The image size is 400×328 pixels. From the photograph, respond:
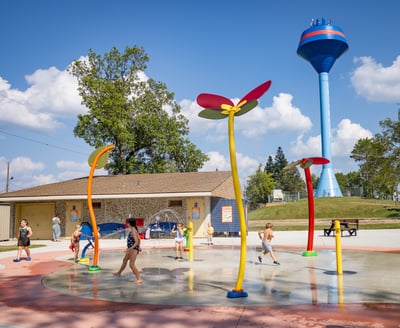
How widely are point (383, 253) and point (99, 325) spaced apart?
42.2ft

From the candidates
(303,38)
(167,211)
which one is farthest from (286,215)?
(303,38)

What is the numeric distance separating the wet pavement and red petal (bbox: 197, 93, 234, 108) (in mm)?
4077

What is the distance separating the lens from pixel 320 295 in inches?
320

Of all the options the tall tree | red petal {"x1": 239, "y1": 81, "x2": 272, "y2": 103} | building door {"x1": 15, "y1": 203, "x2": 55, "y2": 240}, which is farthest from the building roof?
the tall tree

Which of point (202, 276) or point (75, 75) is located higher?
point (75, 75)

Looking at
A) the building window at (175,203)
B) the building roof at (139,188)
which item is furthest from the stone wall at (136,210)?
the building roof at (139,188)

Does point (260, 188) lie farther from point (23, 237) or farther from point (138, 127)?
point (23, 237)

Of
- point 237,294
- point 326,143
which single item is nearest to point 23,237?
point 237,294

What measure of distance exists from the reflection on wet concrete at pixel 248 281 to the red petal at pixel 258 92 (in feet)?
13.6

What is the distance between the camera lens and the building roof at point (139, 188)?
88.0 ft

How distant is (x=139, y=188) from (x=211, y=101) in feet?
68.9

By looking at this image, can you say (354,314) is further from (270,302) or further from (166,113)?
(166,113)

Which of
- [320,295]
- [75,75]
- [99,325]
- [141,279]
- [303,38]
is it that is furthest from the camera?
[303,38]

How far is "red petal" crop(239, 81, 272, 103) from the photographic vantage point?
8.14 m
